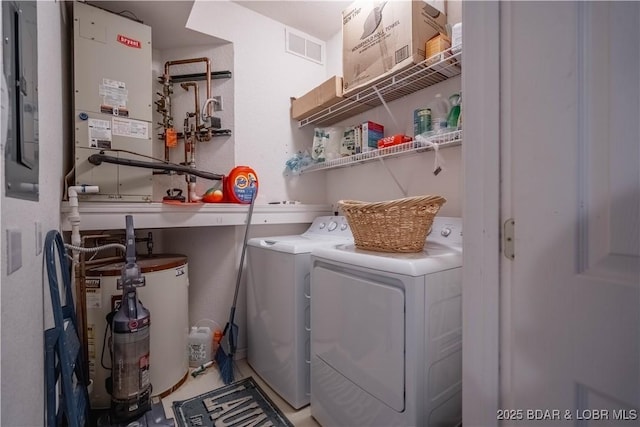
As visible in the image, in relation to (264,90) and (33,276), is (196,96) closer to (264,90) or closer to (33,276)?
(264,90)

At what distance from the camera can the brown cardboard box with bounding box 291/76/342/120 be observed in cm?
204

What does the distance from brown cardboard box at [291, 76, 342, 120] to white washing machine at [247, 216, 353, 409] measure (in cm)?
96

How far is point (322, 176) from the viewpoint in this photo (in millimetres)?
2730

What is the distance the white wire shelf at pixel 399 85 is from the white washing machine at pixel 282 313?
95cm

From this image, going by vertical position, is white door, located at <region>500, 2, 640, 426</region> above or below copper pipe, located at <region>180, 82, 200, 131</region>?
below

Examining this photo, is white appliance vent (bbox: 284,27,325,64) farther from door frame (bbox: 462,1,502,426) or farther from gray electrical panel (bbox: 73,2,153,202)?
door frame (bbox: 462,1,502,426)

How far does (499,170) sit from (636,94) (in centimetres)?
22

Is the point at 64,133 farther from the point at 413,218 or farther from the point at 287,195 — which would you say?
the point at 413,218

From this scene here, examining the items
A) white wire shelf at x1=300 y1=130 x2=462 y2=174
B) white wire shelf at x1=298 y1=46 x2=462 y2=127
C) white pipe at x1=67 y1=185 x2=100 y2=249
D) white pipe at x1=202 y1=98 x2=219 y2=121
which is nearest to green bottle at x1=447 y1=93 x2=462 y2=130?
white wire shelf at x1=300 y1=130 x2=462 y2=174

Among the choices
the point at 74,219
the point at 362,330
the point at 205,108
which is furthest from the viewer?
the point at 205,108

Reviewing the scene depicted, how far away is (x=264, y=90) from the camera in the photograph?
2.40 m

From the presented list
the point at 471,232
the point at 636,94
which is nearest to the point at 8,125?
the point at 471,232

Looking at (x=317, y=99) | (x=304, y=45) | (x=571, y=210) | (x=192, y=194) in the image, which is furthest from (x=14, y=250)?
(x=304, y=45)

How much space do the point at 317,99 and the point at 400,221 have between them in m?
1.36
